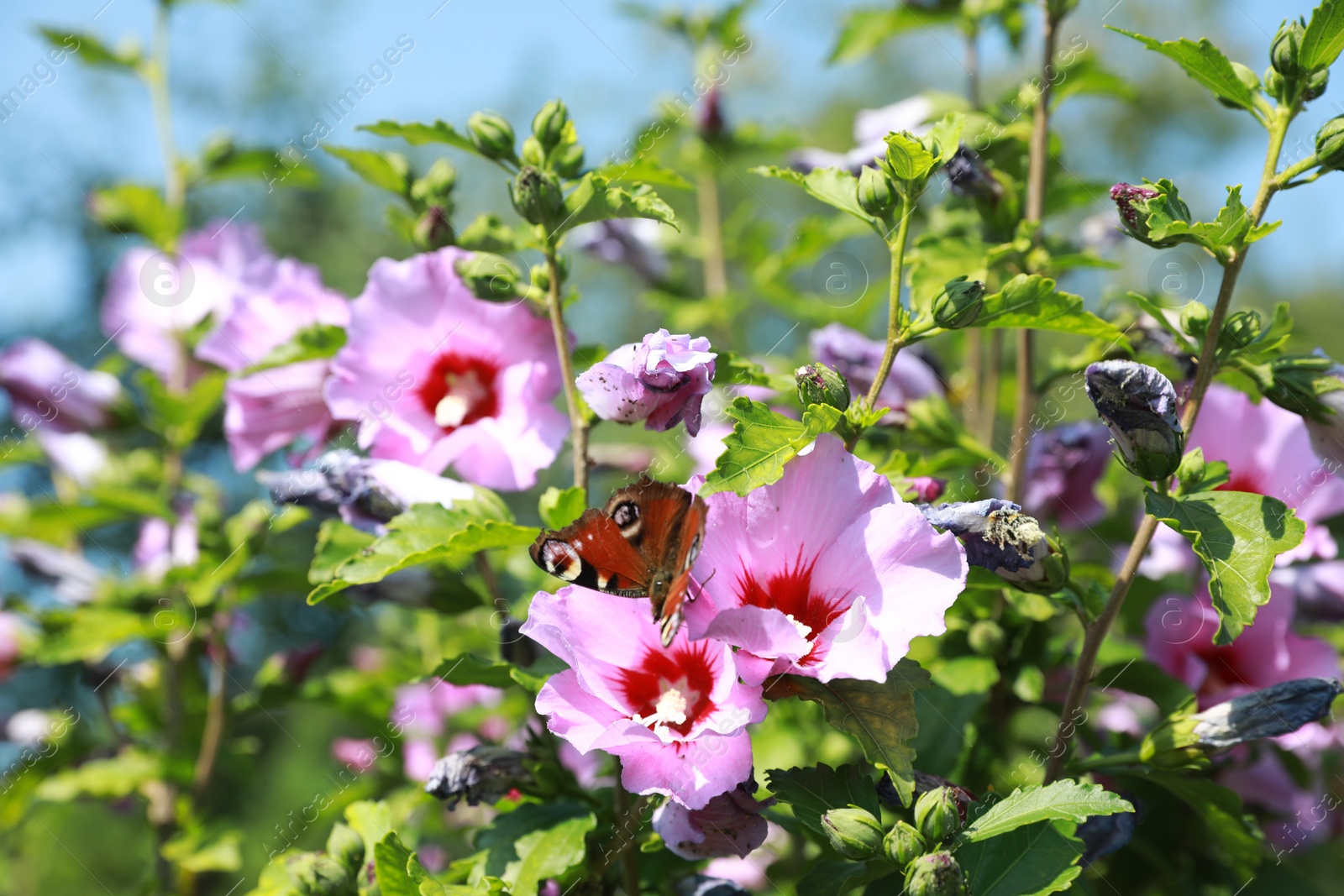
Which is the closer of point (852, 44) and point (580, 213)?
point (580, 213)

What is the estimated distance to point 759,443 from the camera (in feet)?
2.63

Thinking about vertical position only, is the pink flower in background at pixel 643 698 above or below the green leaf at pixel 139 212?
below

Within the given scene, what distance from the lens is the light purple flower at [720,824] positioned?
83cm

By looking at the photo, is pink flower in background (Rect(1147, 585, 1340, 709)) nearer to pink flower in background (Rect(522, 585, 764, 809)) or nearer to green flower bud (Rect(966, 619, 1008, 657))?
green flower bud (Rect(966, 619, 1008, 657))

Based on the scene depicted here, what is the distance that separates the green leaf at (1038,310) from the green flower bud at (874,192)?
0.13m

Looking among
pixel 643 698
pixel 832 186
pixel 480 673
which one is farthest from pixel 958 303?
pixel 480 673

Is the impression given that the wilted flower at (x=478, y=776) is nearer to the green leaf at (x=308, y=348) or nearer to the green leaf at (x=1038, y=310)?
the green leaf at (x=308, y=348)

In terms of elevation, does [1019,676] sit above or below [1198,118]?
above

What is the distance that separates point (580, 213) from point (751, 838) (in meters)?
0.61

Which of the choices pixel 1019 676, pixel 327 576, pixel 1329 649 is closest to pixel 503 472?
pixel 327 576

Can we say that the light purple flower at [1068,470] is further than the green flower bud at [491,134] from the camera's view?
Yes

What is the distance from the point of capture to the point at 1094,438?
4.33 feet

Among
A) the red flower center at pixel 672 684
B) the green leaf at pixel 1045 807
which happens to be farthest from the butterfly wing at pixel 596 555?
the green leaf at pixel 1045 807

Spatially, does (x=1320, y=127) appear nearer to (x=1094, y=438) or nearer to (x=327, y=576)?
(x=1094, y=438)
